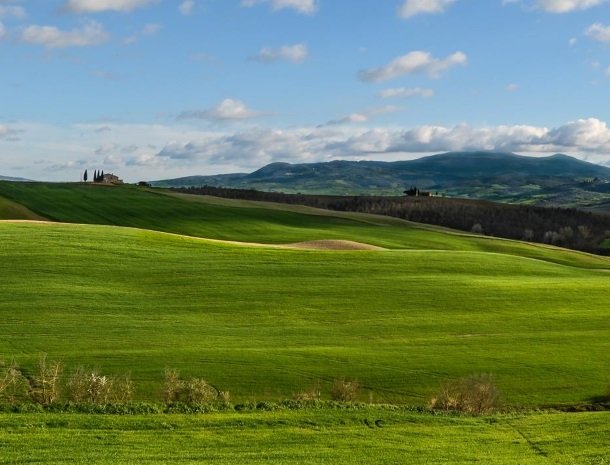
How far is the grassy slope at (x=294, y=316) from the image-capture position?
A: 2902 cm

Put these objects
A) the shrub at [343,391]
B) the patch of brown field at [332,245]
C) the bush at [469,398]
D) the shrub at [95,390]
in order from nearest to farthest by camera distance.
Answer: the shrub at [95,390], the bush at [469,398], the shrub at [343,391], the patch of brown field at [332,245]

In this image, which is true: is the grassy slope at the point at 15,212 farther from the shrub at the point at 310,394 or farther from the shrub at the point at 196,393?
the shrub at the point at 196,393

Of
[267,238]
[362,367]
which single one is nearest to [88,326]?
[362,367]

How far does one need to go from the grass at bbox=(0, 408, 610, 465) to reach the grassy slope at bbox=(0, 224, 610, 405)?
593cm

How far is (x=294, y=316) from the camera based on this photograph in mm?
37469

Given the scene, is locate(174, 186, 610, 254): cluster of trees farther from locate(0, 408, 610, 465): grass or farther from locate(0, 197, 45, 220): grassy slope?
locate(0, 408, 610, 465): grass

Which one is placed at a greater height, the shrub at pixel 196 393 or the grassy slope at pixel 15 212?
the grassy slope at pixel 15 212

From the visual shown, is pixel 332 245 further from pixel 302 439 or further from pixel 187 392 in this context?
pixel 302 439

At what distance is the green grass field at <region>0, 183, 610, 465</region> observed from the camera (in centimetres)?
1870

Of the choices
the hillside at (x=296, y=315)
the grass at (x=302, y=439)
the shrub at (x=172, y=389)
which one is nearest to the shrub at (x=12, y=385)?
the hillside at (x=296, y=315)

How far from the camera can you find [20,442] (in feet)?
57.0

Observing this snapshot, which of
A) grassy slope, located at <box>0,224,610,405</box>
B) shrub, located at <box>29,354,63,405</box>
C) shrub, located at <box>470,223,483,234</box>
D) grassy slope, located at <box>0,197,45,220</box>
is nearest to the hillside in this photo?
grassy slope, located at <box>0,224,610,405</box>

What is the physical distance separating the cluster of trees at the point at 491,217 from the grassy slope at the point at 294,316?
60.4 metres

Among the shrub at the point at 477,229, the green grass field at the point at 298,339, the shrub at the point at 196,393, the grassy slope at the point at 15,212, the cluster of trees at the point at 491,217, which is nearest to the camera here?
the green grass field at the point at 298,339
